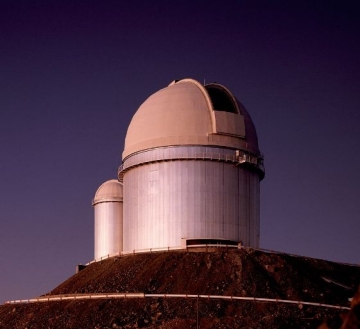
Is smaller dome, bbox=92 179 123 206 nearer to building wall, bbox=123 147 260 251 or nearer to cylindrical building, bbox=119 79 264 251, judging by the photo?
cylindrical building, bbox=119 79 264 251

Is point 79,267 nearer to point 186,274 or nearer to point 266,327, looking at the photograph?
point 186,274

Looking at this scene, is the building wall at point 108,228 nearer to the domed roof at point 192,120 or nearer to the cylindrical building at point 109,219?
the cylindrical building at point 109,219

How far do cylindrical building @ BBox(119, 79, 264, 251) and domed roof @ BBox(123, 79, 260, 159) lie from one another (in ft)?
0.27

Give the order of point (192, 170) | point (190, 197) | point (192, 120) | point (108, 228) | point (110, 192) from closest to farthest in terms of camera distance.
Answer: point (190, 197) < point (192, 170) < point (192, 120) < point (108, 228) < point (110, 192)

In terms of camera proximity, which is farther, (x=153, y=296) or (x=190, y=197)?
(x=190, y=197)

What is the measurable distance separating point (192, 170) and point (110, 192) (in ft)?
58.1

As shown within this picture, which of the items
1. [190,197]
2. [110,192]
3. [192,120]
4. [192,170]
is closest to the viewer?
[190,197]

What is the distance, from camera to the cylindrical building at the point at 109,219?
79.4m

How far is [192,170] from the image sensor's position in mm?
64438

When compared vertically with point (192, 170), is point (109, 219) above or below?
below

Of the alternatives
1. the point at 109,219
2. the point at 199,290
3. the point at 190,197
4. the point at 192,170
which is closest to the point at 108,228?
the point at 109,219

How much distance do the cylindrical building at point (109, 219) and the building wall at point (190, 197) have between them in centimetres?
1272

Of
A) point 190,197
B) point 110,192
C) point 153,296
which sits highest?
point 110,192

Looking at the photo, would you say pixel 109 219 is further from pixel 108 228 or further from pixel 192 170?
pixel 192 170
